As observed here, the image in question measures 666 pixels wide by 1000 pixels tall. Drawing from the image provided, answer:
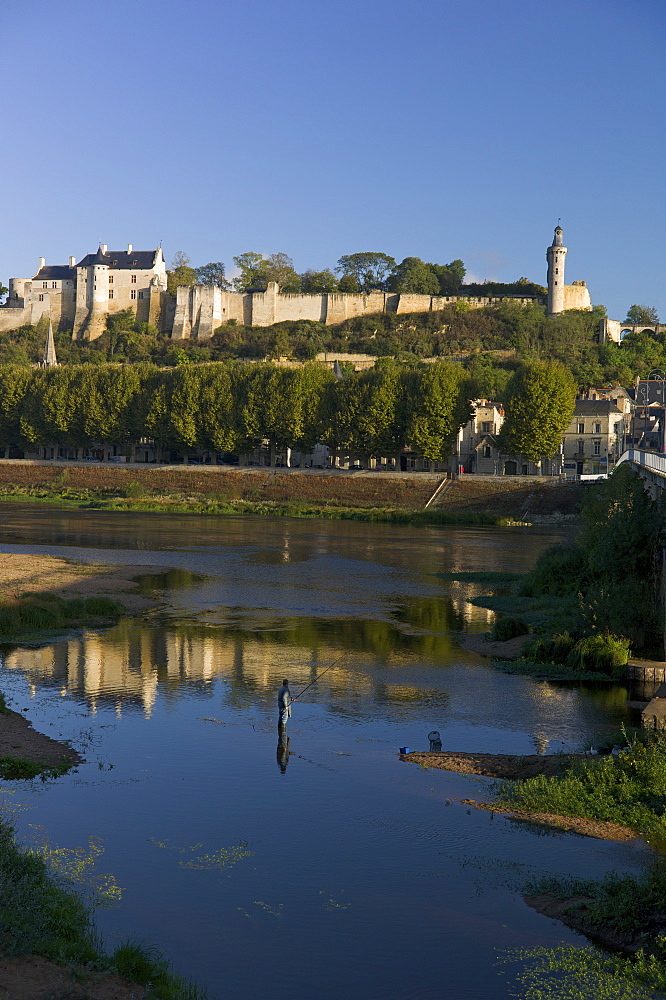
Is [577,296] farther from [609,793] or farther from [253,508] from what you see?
[609,793]

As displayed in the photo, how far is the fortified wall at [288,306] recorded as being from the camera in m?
133

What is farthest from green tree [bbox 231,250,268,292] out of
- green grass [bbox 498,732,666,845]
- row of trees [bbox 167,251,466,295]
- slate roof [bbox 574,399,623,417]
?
green grass [bbox 498,732,666,845]

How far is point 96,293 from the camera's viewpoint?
136125mm

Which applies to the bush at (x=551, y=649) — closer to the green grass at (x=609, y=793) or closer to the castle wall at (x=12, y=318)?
the green grass at (x=609, y=793)

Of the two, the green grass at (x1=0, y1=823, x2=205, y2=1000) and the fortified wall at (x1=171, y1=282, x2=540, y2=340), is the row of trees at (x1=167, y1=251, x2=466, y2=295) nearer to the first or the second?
the fortified wall at (x1=171, y1=282, x2=540, y2=340)

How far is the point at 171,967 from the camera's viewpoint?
9695 millimetres

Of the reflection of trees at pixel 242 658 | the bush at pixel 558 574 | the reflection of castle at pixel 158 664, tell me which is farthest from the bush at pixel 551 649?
the bush at pixel 558 574

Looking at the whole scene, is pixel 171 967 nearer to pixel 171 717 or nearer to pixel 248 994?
pixel 248 994

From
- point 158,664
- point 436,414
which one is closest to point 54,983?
point 158,664

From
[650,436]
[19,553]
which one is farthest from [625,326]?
[19,553]

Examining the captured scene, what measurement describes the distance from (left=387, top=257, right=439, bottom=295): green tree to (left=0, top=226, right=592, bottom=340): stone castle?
3981 mm

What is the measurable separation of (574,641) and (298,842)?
1370 cm

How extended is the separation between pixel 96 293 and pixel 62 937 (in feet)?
441

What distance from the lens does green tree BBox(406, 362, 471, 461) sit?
7556 cm
